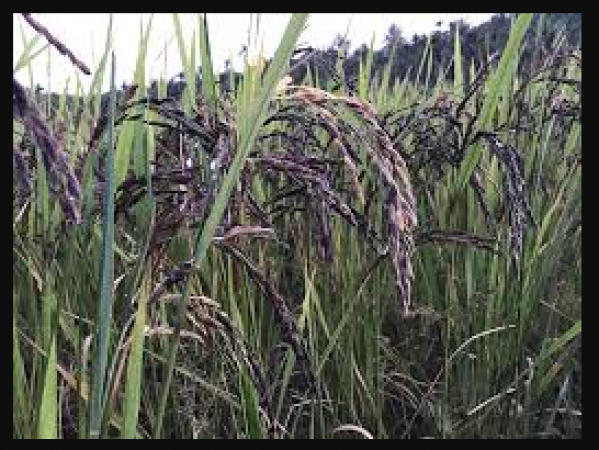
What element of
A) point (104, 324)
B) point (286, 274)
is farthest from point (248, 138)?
point (286, 274)

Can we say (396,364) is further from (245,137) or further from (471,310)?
(245,137)

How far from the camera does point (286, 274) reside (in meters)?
1.29

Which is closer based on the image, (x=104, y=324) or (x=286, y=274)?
(x=104, y=324)

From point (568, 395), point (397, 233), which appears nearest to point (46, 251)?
point (397, 233)

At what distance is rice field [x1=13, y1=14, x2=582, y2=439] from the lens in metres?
0.64

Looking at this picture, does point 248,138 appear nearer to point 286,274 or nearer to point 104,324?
point 104,324

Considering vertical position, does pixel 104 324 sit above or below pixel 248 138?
below

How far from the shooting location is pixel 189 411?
0.79 meters

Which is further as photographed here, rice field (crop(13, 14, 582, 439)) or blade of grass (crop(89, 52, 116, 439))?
rice field (crop(13, 14, 582, 439))

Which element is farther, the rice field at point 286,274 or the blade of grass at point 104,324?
the rice field at point 286,274

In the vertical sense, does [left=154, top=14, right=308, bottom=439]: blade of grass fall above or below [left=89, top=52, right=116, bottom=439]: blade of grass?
above

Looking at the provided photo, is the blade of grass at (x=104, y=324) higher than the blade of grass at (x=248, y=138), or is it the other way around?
the blade of grass at (x=248, y=138)

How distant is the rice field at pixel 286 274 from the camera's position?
643 millimetres
